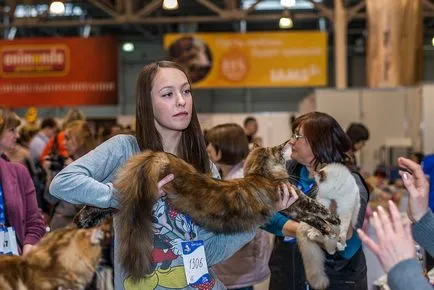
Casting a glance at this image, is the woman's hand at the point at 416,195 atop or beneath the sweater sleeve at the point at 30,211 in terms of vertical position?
atop

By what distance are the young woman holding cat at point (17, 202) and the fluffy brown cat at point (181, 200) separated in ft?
4.38

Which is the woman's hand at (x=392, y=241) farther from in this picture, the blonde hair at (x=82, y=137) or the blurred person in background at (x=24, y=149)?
the blurred person in background at (x=24, y=149)

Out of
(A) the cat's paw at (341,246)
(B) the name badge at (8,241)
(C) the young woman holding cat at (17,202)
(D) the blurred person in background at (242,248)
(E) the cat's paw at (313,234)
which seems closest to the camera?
(E) the cat's paw at (313,234)

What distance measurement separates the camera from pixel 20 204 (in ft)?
11.5

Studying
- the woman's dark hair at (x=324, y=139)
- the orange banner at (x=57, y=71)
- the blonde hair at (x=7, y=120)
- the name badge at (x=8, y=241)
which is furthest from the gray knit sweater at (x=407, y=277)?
the orange banner at (x=57, y=71)

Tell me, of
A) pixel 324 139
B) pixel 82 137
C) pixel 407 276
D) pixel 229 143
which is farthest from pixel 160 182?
pixel 82 137

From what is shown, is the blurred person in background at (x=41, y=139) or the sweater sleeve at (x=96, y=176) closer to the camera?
the sweater sleeve at (x=96, y=176)

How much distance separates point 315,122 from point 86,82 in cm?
1069

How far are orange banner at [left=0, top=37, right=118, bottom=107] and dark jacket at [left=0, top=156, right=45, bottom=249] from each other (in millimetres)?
10084

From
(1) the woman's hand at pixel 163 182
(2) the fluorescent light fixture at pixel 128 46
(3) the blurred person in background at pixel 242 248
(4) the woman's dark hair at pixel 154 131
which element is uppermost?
(2) the fluorescent light fixture at pixel 128 46

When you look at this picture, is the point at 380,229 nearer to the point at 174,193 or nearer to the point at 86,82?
the point at 174,193

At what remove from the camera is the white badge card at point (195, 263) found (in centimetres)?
224

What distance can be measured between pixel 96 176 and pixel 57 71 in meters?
11.6

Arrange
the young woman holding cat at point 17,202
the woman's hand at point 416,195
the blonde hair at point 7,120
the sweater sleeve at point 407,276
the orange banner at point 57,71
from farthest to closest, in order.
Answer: the orange banner at point 57,71
the blonde hair at point 7,120
the young woman holding cat at point 17,202
the woman's hand at point 416,195
the sweater sleeve at point 407,276
